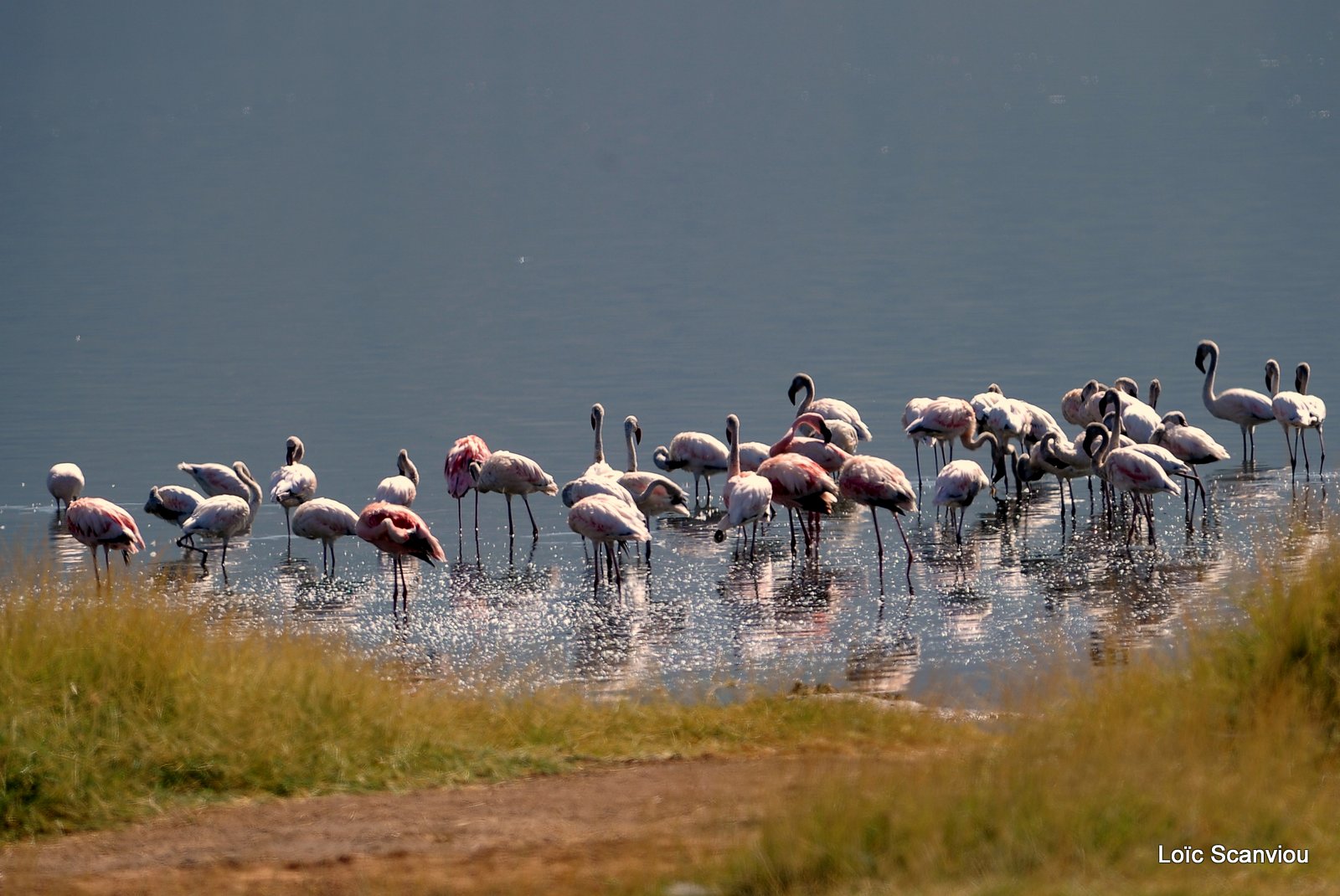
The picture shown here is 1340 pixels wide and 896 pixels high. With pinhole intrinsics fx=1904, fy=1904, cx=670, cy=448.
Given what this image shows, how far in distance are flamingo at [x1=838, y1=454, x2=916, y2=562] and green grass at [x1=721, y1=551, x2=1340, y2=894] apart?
8132 mm

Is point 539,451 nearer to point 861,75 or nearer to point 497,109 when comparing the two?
point 497,109

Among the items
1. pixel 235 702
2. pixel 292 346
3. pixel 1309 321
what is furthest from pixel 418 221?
pixel 235 702

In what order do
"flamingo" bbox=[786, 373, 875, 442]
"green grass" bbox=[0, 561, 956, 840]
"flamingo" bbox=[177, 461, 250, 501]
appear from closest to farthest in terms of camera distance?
"green grass" bbox=[0, 561, 956, 840], "flamingo" bbox=[177, 461, 250, 501], "flamingo" bbox=[786, 373, 875, 442]

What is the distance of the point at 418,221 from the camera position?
61.1m

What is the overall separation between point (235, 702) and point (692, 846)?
2805 mm

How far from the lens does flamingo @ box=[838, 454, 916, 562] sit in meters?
16.5

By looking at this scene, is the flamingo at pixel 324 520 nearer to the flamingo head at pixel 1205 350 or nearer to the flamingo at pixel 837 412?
the flamingo at pixel 837 412

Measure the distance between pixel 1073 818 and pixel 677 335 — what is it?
1088 inches

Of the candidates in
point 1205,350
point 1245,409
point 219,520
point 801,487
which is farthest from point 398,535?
point 1205,350

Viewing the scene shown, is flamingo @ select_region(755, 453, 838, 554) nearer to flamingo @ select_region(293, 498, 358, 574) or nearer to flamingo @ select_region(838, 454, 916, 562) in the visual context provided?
flamingo @ select_region(838, 454, 916, 562)

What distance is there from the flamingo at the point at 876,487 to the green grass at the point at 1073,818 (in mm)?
8132

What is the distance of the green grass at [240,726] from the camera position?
29.0 ft

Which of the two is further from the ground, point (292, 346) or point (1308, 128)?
point (1308, 128)

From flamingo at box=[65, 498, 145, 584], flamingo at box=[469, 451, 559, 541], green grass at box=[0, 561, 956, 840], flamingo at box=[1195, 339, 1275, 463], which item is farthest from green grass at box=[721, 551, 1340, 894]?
flamingo at box=[1195, 339, 1275, 463]
